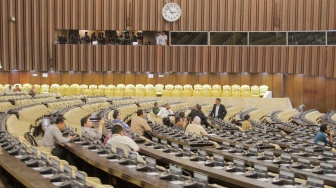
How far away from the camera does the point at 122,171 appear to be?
737cm

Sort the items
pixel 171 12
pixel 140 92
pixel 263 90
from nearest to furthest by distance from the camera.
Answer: pixel 140 92 → pixel 263 90 → pixel 171 12

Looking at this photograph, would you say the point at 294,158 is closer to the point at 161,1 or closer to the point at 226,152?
the point at 226,152

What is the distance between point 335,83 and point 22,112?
18.1 meters

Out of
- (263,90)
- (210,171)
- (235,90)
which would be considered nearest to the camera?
(210,171)

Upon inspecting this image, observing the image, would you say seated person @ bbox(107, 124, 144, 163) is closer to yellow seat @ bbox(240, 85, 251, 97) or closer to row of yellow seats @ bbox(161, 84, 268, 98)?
row of yellow seats @ bbox(161, 84, 268, 98)

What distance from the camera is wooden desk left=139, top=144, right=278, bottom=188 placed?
21.8ft

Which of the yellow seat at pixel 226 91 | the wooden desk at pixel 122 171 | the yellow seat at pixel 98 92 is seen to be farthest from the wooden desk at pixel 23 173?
the yellow seat at pixel 226 91

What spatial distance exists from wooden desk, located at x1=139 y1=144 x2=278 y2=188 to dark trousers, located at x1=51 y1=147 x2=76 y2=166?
4.03ft

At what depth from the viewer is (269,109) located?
26.8 m

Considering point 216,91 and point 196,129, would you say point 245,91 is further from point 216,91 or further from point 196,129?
point 196,129

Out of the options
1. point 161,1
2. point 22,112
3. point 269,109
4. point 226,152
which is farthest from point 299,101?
point 226,152

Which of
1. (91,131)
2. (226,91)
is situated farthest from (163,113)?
(226,91)

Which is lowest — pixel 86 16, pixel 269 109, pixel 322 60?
pixel 269 109

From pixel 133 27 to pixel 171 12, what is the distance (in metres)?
1.89
